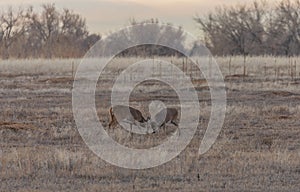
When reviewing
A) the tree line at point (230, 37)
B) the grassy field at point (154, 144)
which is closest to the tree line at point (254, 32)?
the tree line at point (230, 37)

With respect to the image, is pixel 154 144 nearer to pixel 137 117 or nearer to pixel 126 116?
Result: pixel 137 117

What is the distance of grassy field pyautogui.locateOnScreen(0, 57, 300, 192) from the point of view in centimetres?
945

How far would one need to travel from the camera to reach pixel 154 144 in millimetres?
13289

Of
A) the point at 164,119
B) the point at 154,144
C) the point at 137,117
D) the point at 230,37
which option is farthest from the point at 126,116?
the point at 230,37

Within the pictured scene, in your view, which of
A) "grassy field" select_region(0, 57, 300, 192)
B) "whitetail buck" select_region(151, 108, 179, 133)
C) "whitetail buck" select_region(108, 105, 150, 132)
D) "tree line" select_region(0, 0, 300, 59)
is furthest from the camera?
"tree line" select_region(0, 0, 300, 59)

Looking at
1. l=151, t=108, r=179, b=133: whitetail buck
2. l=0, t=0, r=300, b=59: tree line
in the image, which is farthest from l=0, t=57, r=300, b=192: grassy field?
l=0, t=0, r=300, b=59: tree line

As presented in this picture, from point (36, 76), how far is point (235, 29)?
26870 millimetres

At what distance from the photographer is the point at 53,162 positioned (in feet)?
35.0

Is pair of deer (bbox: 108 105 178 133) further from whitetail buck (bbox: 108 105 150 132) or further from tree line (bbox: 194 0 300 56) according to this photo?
tree line (bbox: 194 0 300 56)

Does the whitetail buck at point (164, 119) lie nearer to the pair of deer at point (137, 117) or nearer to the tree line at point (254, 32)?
the pair of deer at point (137, 117)

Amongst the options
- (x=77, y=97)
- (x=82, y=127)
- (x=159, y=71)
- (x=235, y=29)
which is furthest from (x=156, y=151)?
(x=235, y=29)

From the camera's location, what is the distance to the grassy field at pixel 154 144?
9445mm

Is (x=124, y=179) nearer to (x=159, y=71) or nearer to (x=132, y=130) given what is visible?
(x=132, y=130)

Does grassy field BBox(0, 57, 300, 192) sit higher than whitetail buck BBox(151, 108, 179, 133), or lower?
lower
